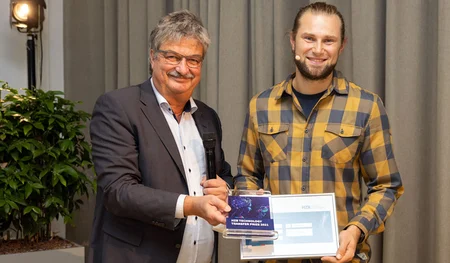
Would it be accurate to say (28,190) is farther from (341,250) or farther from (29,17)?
(341,250)

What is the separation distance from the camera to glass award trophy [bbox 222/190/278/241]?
1822mm

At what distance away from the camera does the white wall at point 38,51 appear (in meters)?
4.89

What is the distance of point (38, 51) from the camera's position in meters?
5.07

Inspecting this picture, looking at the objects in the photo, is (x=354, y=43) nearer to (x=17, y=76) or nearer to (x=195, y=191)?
(x=195, y=191)

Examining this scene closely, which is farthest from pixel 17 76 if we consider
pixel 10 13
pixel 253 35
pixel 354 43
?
pixel 354 43

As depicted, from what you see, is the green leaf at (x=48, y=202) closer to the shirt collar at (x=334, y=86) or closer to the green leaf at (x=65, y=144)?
the green leaf at (x=65, y=144)

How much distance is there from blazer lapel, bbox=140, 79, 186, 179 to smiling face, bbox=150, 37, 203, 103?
0.06 m

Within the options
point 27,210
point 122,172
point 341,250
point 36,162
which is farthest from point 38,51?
point 341,250

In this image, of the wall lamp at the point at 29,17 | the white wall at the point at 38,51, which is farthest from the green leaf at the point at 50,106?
the white wall at the point at 38,51

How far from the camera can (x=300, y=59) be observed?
6.71 feet

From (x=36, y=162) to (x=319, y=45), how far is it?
2394 mm

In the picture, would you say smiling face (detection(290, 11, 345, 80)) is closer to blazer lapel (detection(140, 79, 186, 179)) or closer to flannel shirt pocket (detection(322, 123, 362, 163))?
flannel shirt pocket (detection(322, 123, 362, 163))

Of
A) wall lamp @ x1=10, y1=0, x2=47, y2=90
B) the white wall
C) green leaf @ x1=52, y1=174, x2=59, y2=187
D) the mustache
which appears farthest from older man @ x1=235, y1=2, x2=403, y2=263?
the white wall

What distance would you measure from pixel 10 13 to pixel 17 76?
514 mm
